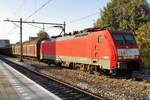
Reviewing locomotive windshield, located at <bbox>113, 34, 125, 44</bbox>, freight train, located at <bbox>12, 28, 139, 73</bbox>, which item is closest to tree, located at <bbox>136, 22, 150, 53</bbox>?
freight train, located at <bbox>12, 28, 139, 73</bbox>

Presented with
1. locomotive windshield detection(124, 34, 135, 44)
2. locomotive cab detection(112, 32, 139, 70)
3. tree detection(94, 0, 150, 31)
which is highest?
tree detection(94, 0, 150, 31)

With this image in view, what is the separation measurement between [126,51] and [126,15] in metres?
38.4

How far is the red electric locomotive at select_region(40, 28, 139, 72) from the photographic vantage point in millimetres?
20531

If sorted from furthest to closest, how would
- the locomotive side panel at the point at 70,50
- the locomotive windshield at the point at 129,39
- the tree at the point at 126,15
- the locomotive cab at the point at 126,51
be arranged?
1. the tree at the point at 126,15
2. the locomotive side panel at the point at 70,50
3. the locomotive windshield at the point at 129,39
4. the locomotive cab at the point at 126,51

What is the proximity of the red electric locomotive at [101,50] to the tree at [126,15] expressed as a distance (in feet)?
95.0

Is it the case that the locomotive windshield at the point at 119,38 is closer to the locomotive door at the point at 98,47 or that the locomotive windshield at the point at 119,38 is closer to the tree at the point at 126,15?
the locomotive door at the point at 98,47

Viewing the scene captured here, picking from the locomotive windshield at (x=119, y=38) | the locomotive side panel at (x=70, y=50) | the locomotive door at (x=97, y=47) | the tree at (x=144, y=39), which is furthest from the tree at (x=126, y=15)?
the locomotive windshield at (x=119, y=38)

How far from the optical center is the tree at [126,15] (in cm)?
5719

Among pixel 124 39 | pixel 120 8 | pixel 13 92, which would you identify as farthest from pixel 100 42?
pixel 120 8

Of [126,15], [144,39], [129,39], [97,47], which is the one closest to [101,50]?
[97,47]

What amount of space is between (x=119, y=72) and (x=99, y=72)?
8.64 feet

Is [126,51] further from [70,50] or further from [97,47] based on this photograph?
[70,50]

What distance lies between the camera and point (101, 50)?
22.0 metres

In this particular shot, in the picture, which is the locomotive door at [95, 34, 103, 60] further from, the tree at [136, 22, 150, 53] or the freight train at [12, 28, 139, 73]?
the tree at [136, 22, 150, 53]
